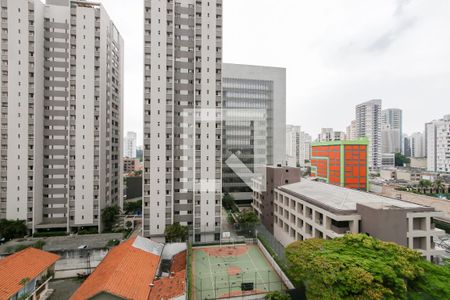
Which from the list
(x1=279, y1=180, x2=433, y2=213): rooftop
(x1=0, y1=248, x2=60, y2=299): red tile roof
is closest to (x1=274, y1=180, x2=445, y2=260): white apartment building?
(x1=279, y1=180, x2=433, y2=213): rooftop

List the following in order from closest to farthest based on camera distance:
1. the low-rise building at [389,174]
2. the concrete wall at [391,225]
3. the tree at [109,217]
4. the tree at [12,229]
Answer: the concrete wall at [391,225], the tree at [12,229], the tree at [109,217], the low-rise building at [389,174]

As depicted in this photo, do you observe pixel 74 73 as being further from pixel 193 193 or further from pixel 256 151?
pixel 256 151

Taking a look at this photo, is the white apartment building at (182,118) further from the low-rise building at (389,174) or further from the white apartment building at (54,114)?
the low-rise building at (389,174)

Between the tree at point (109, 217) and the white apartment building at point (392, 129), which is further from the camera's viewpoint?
the white apartment building at point (392, 129)

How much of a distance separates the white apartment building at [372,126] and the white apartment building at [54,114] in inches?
4607

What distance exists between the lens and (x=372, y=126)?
365 feet

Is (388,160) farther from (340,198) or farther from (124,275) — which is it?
(124,275)

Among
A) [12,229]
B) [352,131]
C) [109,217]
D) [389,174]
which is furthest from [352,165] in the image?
[352,131]

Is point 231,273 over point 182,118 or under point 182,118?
under

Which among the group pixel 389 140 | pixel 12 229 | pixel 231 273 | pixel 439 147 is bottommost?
pixel 231 273

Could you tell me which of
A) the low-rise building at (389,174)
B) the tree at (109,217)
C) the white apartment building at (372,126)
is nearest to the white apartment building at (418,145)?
the white apartment building at (372,126)

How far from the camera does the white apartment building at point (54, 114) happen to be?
112 feet

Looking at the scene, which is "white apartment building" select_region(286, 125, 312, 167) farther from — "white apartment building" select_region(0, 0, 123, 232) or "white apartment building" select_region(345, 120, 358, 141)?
"white apartment building" select_region(0, 0, 123, 232)

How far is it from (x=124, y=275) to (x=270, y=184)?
2645 cm
